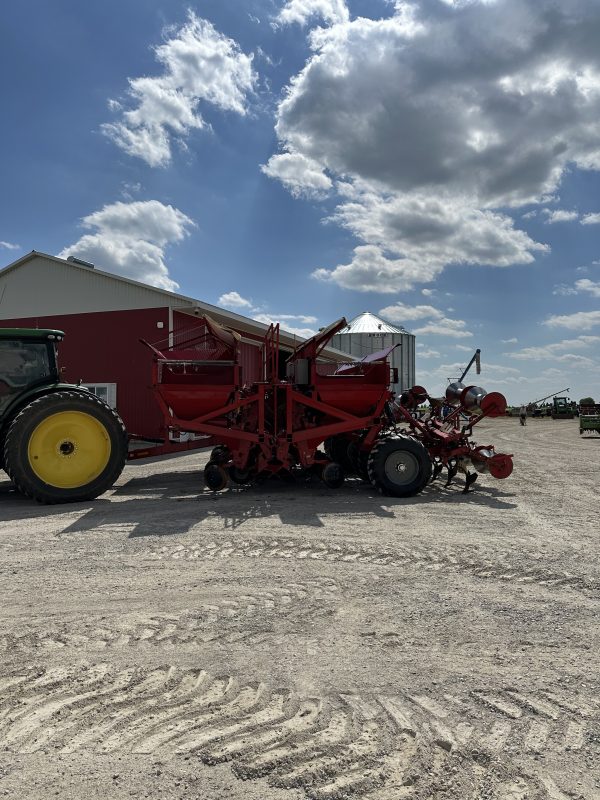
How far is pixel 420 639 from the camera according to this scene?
324 centimetres

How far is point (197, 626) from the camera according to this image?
11.2 feet

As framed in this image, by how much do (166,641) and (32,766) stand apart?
1.09 meters

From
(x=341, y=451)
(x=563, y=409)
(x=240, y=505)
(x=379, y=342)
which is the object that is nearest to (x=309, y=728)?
(x=240, y=505)

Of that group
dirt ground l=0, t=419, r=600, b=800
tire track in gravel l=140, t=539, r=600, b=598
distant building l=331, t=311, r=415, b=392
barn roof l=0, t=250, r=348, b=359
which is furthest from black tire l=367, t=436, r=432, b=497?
distant building l=331, t=311, r=415, b=392

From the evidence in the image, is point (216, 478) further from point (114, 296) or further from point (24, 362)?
point (114, 296)

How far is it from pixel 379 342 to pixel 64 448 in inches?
1260

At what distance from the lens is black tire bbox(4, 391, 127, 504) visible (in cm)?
720

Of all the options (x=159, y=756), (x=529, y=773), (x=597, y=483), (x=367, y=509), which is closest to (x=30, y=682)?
(x=159, y=756)

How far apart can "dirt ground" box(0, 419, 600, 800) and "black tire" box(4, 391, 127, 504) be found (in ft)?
4.97

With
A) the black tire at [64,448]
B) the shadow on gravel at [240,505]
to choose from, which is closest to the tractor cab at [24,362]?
the black tire at [64,448]

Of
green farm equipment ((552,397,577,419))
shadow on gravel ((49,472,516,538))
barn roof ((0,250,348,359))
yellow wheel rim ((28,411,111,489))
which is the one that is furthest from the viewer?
green farm equipment ((552,397,577,419))

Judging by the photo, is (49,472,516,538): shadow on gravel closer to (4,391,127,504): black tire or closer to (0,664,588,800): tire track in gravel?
(4,391,127,504): black tire

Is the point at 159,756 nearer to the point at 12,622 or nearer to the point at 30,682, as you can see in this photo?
the point at 30,682

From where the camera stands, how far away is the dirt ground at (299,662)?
2129 mm
